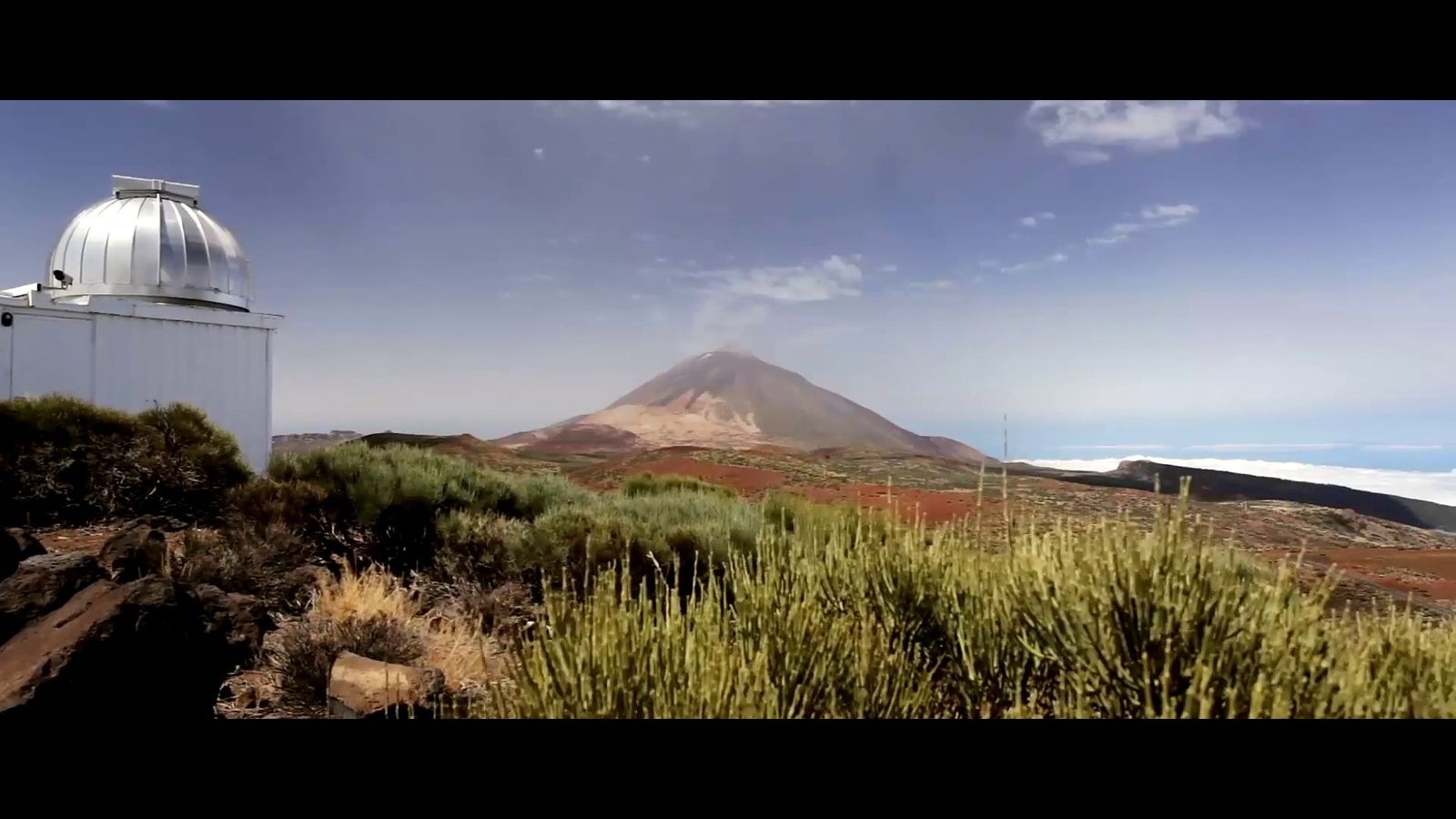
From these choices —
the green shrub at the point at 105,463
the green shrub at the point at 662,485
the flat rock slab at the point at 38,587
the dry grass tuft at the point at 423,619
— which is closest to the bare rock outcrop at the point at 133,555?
the flat rock slab at the point at 38,587

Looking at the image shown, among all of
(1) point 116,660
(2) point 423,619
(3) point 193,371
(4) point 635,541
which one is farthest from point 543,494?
(1) point 116,660

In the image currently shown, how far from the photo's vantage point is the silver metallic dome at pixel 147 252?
22.5 feet

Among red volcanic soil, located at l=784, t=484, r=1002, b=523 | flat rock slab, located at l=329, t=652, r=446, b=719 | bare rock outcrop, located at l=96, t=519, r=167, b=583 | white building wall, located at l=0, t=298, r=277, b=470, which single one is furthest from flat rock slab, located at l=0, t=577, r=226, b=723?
white building wall, located at l=0, t=298, r=277, b=470

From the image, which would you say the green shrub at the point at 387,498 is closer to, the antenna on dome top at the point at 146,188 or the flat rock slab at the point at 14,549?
the flat rock slab at the point at 14,549

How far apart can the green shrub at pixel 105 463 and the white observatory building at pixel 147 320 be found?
0.17m

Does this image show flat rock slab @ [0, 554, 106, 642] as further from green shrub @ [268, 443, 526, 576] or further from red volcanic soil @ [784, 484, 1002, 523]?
red volcanic soil @ [784, 484, 1002, 523]

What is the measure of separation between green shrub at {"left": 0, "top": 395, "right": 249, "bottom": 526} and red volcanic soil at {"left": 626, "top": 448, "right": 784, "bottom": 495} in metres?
3.15

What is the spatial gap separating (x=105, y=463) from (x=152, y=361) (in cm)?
81

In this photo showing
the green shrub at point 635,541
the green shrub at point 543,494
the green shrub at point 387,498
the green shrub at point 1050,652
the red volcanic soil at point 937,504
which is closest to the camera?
the green shrub at point 1050,652
